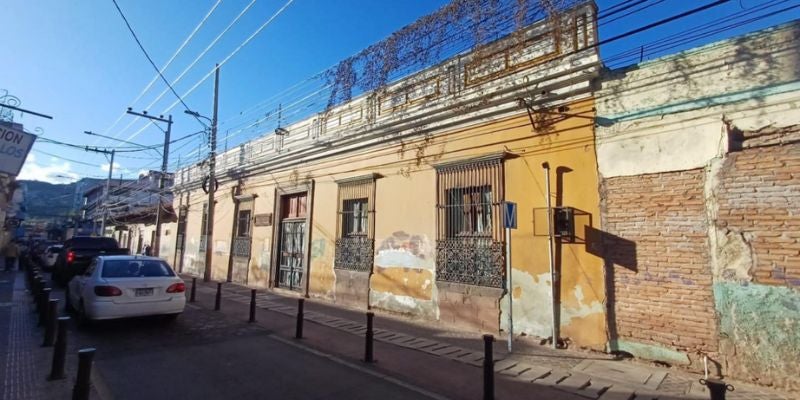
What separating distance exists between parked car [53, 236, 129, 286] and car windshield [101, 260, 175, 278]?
6831 millimetres

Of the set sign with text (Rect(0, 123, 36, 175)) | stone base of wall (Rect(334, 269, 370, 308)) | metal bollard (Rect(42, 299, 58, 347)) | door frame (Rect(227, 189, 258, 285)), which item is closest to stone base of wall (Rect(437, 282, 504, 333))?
stone base of wall (Rect(334, 269, 370, 308))

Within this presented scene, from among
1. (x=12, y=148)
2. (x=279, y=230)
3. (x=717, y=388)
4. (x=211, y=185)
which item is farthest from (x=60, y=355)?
(x=211, y=185)

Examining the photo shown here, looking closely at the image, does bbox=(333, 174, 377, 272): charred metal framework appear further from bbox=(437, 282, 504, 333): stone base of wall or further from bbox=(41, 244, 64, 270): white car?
bbox=(41, 244, 64, 270): white car

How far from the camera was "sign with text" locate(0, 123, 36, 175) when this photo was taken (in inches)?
274

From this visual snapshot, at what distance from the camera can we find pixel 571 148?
766cm

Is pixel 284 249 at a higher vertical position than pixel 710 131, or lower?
lower

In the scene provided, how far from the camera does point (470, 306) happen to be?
8.77 metres

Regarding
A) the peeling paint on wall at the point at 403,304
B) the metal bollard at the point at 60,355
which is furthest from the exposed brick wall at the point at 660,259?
the metal bollard at the point at 60,355

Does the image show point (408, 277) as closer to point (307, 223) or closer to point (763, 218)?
point (307, 223)

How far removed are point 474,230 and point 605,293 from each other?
9.90 ft

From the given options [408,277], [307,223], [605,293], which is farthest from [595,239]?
[307,223]

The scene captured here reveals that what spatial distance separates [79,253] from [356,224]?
10113 mm

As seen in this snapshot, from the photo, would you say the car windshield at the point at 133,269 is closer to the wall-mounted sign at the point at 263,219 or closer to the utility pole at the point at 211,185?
the wall-mounted sign at the point at 263,219

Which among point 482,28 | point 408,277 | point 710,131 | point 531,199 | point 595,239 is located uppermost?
point 482,28
